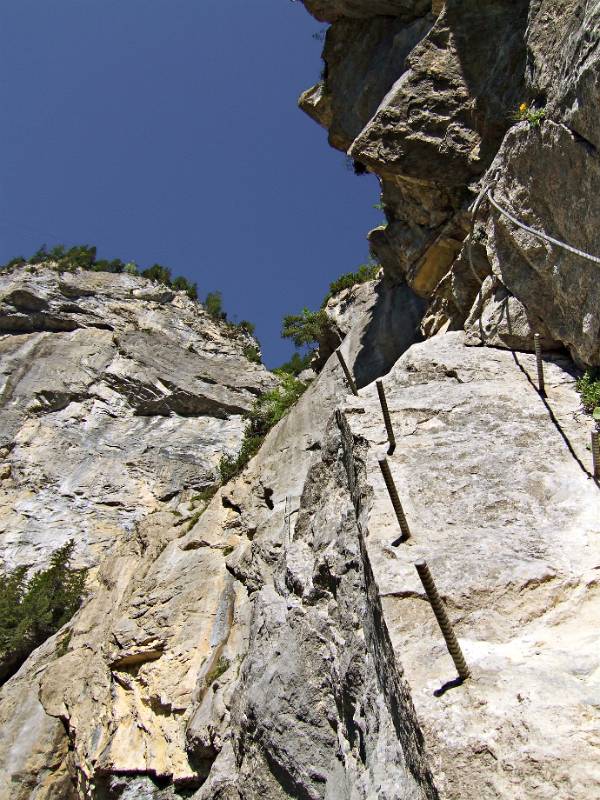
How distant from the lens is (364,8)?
15867mm

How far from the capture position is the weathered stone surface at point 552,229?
24.7ft

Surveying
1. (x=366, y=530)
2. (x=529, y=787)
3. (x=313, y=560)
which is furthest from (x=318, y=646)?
(x=529, y=787)

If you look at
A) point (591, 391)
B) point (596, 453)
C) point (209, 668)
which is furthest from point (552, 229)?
point (209, 668)

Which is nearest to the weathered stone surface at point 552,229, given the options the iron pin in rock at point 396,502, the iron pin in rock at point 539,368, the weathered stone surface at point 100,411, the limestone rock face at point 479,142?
the limestone rock face at point 479,142

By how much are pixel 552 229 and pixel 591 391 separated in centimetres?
252

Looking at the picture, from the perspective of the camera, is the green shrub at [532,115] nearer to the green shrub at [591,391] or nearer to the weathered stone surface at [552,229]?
the weathered stone surface at [552,229]

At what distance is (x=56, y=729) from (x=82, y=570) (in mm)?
9380

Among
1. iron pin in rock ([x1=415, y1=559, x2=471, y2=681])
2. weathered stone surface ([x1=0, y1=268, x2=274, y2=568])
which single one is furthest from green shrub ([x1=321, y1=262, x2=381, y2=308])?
iron pin in rock ([x1=415, y1=559, x2=471, y2=681])

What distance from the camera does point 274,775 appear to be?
773 centimetres

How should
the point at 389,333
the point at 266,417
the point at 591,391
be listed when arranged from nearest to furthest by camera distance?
the point at 591,391
the point at 389,333
the point at 266,417

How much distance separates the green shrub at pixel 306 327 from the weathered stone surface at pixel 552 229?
488 inches

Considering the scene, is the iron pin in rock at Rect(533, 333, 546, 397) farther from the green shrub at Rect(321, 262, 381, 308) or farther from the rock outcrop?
the green shrub at Rect(321, 262, 381, 308)

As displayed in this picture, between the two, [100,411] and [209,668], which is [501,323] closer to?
[209,668]

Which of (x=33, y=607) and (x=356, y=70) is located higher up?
(x=356, y=70)
